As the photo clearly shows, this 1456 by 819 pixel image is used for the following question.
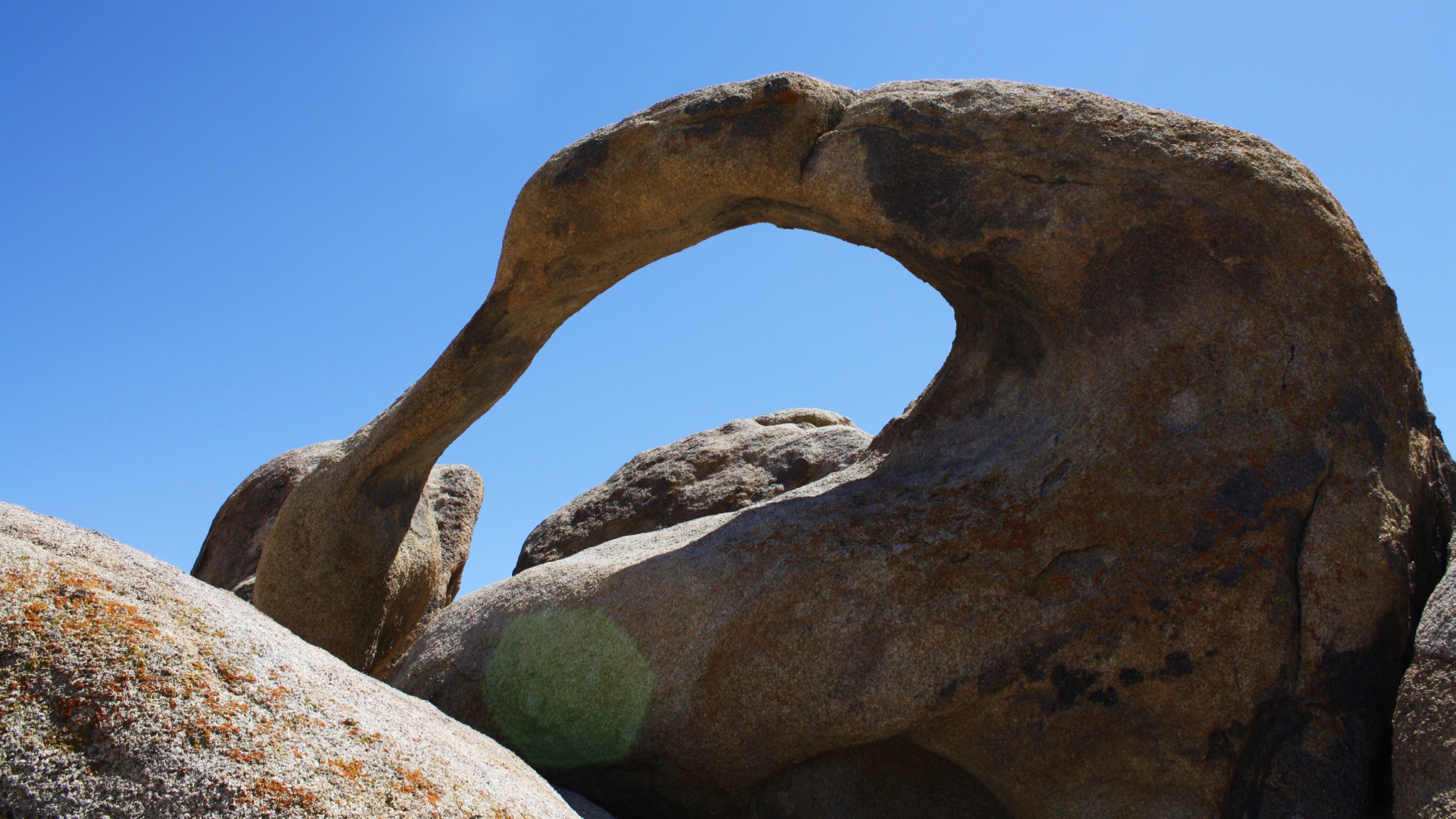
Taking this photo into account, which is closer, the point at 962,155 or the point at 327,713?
the point at 327,713

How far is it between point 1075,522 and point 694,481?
3431mm

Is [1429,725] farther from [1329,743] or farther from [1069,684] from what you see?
[1069,684]

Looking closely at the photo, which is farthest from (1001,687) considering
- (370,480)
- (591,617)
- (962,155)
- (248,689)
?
(370,480)

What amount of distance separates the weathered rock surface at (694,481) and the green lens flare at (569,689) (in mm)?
2019

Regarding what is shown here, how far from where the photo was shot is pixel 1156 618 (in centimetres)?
327

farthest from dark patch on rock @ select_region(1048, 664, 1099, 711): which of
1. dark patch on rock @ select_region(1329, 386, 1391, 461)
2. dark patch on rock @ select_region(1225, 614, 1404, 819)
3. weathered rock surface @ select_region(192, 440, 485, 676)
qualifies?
weathered rock surface @ select_region(192, 440, 485, 676)

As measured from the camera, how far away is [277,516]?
6461 millimetres

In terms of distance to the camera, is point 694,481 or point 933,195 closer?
point 933,195

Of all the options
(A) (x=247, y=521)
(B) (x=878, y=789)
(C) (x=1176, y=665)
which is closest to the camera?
(C) (x=1176, y=665)

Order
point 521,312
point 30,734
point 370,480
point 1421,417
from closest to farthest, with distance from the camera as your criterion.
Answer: point 30,734 < point 1421,417 < point 521,312 < point 370,480

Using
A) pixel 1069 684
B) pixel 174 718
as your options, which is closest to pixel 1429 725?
pixel 1069 684

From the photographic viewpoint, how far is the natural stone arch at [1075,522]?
3.19 meters

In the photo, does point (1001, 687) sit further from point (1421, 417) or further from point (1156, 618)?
point (1421, 417)

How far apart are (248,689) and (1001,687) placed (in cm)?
229
